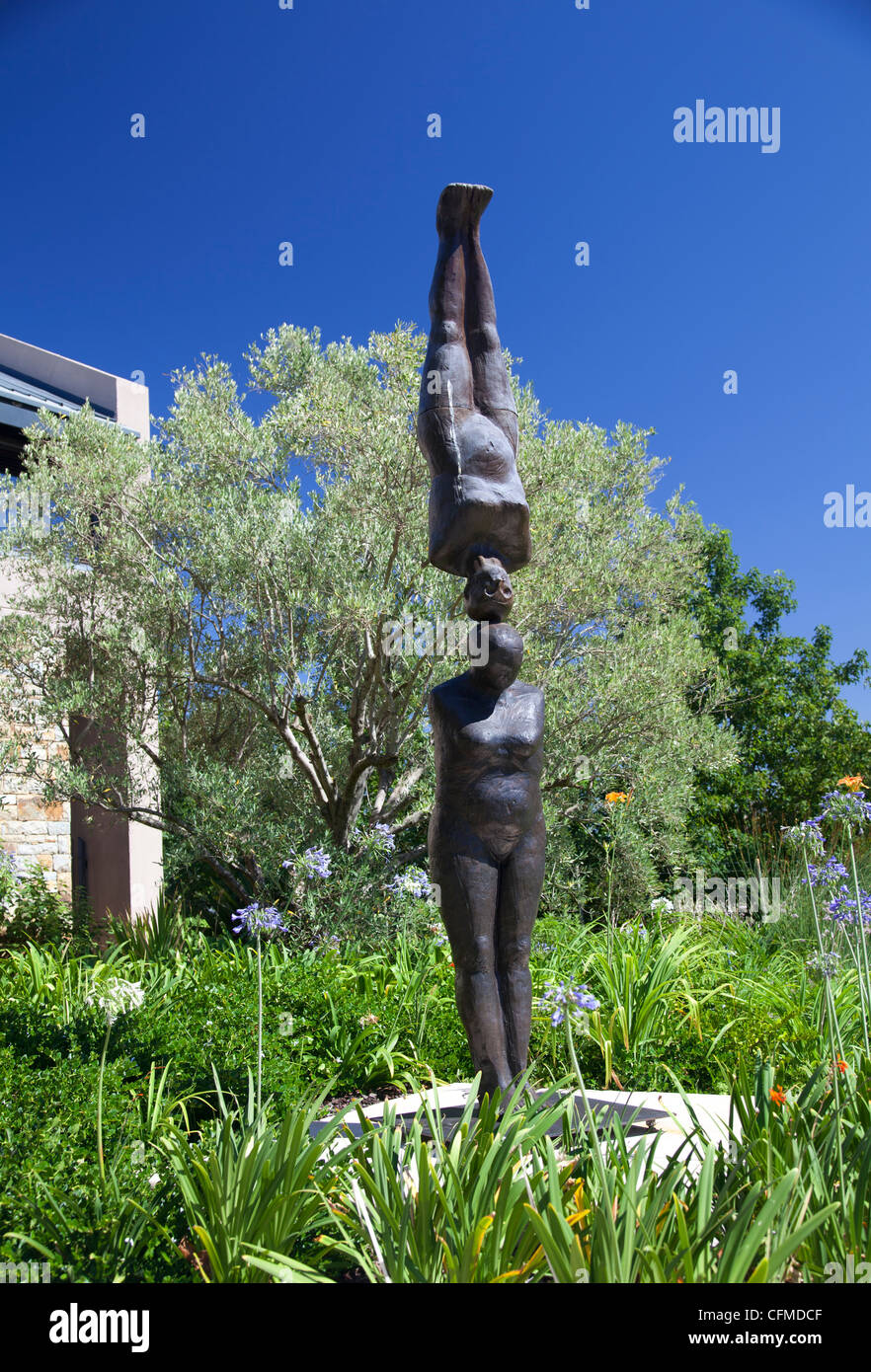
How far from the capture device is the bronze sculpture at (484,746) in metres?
3.08

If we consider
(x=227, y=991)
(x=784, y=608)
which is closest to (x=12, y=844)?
(x=227, y=991)

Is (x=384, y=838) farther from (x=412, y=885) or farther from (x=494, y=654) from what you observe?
(x=494, y=654)

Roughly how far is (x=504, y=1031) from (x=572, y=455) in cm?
549

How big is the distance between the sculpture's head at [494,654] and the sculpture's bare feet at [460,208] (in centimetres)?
166

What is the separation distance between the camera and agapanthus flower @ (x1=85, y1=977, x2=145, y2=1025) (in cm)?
377

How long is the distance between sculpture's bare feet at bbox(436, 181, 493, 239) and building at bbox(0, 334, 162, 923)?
225 inches

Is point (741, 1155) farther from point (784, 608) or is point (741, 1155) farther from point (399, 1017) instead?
point (784, 608)

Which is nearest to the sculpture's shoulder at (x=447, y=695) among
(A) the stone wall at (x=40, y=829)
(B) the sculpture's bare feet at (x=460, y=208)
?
(B) the sculpture's bare feet at (x=460, y=208)

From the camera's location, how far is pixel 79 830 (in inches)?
376

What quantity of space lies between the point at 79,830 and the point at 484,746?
25.6 ft
